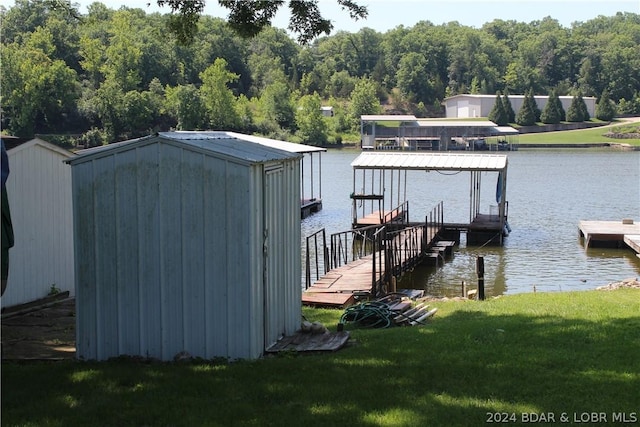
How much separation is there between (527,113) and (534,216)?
8742 centimetres

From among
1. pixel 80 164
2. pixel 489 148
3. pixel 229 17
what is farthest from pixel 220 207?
pixel 489 148

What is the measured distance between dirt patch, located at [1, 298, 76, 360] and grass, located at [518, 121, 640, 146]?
330 ft

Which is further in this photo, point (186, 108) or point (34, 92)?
point (186, 108)

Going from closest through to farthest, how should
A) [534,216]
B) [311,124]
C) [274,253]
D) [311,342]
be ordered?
[274,253] → [311,342] → [534,216] → [311,124]

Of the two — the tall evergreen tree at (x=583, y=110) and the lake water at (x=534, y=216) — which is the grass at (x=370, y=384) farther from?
the tall evergreen tree at (x=583, y=110)

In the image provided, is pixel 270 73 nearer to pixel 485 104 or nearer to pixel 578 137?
pixel 485 104

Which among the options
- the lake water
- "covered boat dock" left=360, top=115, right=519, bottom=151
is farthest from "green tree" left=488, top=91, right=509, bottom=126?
the lake water

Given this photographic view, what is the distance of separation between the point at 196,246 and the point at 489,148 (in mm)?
99491

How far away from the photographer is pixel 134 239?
8492 millimetres

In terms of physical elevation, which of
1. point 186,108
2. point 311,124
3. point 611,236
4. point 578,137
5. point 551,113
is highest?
point 186,108

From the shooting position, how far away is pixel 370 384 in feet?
23.5

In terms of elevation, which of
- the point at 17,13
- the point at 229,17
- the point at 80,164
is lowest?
the point at 80,164

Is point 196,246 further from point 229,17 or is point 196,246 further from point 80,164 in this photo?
point 229,17

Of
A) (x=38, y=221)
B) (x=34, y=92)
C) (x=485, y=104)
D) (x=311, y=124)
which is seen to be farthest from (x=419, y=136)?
(x=38, y=221)
